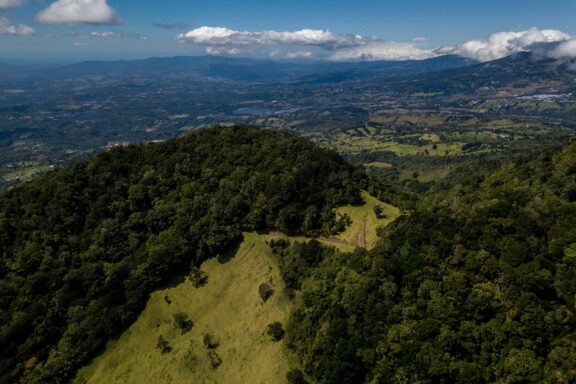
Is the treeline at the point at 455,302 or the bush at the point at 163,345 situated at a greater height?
the treeline at the point at 455,302

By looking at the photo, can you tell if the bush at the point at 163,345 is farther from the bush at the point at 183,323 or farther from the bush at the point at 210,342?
the bush at the point at 210,342

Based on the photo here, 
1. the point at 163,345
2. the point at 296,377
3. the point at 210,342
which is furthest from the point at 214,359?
the point at 296,377

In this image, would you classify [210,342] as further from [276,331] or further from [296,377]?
[296,377]

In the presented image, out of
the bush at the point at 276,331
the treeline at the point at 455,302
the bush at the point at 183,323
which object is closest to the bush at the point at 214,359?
the bush at the point at 183,323

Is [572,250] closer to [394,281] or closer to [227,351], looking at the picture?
[394,281]

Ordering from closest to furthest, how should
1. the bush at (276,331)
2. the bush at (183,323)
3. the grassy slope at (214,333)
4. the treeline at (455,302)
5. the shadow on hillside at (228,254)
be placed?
the treeline at (455,302) < the grassy slope at (214,333) < the bush at (276,331) < the bush at (183,323) < the shadow on hillside at (228,254)

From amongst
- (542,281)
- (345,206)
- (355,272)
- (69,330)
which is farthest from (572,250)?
(69,330)
